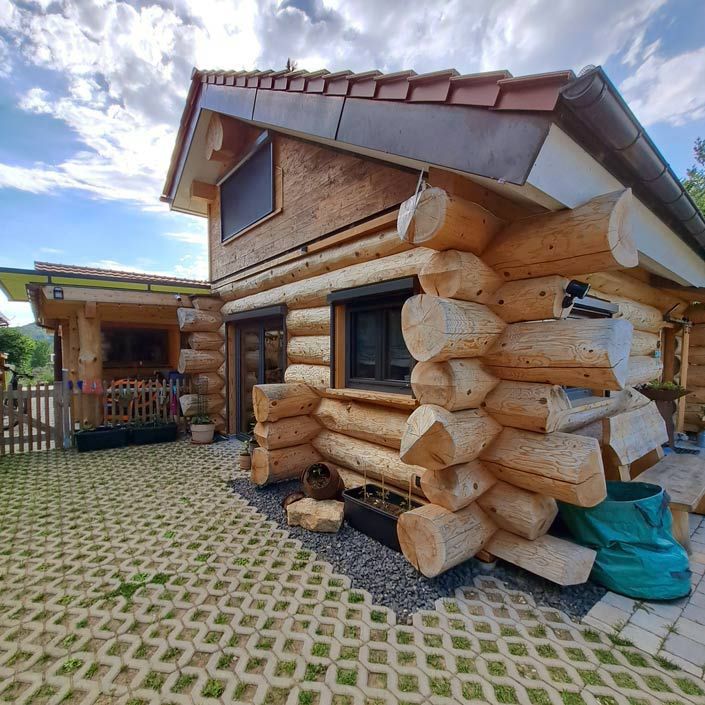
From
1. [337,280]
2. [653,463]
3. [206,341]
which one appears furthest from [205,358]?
[653,463]

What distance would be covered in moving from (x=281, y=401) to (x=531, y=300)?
321cm

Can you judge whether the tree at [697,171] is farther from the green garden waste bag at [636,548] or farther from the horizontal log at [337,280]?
the green garden waste bag at [636,548]

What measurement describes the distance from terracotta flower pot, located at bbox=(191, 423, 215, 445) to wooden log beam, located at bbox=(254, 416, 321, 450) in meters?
2.76

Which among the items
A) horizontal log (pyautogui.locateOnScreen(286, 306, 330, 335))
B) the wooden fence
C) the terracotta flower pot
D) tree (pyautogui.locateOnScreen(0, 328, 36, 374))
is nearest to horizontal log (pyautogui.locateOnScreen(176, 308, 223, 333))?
the wooden fence

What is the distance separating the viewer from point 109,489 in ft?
14.9

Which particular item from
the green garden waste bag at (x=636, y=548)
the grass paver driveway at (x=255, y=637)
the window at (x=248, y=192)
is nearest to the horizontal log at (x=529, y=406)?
the green garden waste bag at (x=636, y=548)

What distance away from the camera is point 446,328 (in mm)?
2391

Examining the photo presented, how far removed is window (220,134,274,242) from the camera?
5996 mm

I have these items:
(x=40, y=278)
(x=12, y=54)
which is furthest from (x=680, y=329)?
(x=12, y=54)

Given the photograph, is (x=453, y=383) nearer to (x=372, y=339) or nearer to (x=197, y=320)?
(x=372, y=339)

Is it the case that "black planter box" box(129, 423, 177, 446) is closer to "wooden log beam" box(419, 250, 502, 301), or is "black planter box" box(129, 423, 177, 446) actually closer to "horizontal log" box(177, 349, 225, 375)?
"horizontal log" box(177, 349, 225, 375)

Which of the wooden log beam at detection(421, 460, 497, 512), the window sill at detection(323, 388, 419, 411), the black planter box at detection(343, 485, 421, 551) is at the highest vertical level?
the window sill at detection(323, 388, 419, 411)

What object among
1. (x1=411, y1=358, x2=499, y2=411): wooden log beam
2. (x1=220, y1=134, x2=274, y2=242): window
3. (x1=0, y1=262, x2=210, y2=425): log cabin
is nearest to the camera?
(x1=411, y1=358, x2=499, y2=411): wooden log beam

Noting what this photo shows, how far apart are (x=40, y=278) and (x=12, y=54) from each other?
13.1 ft
